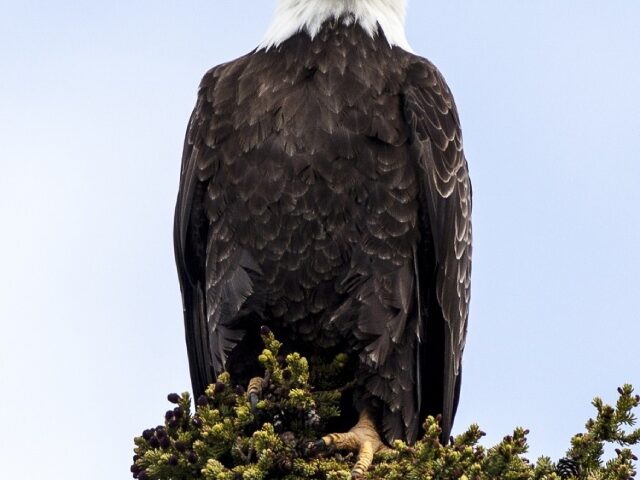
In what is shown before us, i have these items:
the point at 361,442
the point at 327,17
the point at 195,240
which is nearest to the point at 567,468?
the point at 361,442

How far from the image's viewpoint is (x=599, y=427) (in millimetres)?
5453

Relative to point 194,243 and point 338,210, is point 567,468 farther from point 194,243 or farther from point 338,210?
point 194,243

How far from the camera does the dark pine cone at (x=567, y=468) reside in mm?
5438

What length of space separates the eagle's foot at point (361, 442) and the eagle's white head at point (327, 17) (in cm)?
218

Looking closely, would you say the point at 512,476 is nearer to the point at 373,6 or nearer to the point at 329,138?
the point at 329,138

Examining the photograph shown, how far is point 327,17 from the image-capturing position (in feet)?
24.7

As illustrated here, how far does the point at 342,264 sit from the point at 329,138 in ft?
2.19

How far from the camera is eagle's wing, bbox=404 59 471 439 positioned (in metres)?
7.10

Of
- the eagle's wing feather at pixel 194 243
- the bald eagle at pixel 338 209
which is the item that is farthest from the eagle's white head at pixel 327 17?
the eagle's wing feather at pixel 194 243

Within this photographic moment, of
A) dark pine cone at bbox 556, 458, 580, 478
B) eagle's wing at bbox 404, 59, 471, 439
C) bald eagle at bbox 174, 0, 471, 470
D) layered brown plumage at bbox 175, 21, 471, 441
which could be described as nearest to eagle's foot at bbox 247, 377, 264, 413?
bald eagle at bbox 174, 0, 471, 470

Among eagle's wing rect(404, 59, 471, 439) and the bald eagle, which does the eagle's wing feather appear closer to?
the bald eagle

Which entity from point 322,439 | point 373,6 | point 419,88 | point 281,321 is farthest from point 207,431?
point 373,6

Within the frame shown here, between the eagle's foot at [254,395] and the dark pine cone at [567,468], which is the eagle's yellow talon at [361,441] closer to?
the eagle's foot at [254,395]

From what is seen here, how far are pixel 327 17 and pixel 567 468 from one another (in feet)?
10.5
